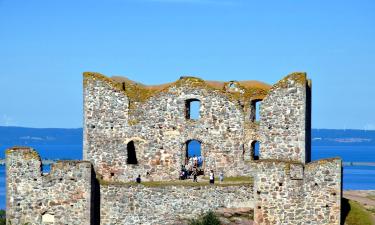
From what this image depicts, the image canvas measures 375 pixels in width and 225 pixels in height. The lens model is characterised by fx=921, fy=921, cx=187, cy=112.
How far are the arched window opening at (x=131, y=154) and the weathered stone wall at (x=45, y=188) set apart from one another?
380 cm

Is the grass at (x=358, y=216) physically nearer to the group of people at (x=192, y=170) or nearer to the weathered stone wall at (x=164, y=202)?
the weathered stone wall at (x=164, y=202)

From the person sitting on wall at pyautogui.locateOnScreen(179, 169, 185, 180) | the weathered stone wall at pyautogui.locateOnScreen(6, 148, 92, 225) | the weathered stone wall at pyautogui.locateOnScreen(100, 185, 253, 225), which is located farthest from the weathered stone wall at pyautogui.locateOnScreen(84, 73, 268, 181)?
the weathered stone wall at pyautogui.locateOnScreen(6, 148, 92, 225)

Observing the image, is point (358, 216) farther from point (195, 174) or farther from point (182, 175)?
point (182, 175)

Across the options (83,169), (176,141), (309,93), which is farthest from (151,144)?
(309,93)

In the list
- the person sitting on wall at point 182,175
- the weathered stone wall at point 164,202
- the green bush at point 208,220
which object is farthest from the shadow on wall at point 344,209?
the person sitting on wall at point 182,175

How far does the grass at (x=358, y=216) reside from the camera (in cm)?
3503

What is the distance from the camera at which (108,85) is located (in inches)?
1503

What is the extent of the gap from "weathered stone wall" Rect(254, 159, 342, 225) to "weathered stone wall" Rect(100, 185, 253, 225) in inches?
78.8

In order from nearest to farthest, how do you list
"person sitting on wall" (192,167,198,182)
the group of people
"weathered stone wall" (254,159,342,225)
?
"weathered stone wall" (254,159,342,225), "person sitting on wall" (192,167,198,182), the group of people

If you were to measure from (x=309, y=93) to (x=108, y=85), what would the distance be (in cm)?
838

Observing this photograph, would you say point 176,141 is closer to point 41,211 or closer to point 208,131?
point 208,131

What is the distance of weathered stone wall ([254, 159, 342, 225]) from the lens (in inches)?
1326

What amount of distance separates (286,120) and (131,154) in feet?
22.5

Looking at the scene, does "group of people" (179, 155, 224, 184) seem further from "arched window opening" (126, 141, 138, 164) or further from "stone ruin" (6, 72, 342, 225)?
"arched window opening" (126, 141, 138, 164)
